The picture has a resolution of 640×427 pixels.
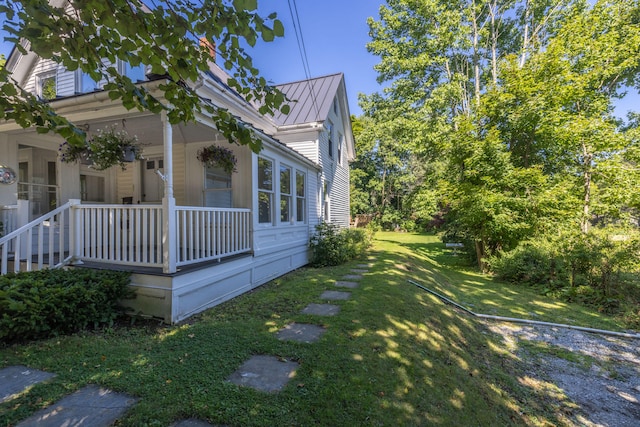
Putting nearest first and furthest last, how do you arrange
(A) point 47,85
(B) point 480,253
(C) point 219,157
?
(C) point 219,157 → (A) point 47,85 → (B) point 480,253

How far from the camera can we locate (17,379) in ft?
8.03

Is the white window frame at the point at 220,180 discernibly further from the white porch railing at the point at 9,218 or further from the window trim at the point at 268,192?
the white porch railing at the point at 9,218

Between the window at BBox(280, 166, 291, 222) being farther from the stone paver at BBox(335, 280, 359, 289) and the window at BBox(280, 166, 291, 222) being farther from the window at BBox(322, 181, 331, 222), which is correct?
the window at BBox(322, 181, 331, 222)

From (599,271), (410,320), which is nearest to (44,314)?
(410,320)

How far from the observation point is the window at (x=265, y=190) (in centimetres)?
638

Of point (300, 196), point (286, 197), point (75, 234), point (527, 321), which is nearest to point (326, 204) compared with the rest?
point (300, 196)

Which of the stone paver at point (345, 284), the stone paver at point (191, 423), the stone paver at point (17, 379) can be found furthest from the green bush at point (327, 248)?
the stone paver at point (191, 423)

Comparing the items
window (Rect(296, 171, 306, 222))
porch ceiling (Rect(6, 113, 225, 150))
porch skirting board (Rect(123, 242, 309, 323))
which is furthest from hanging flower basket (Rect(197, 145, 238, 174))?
window (Rect(296, 171, 306, 222))

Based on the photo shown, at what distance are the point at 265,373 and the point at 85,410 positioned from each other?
4.24 feet

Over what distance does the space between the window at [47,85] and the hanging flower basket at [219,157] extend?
17.4 ft

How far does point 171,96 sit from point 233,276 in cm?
369

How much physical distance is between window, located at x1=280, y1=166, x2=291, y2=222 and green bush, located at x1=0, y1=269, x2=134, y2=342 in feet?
12.9

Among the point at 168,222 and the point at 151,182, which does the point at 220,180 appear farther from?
the point at 168,222

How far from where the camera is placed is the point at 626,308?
19.0ft
